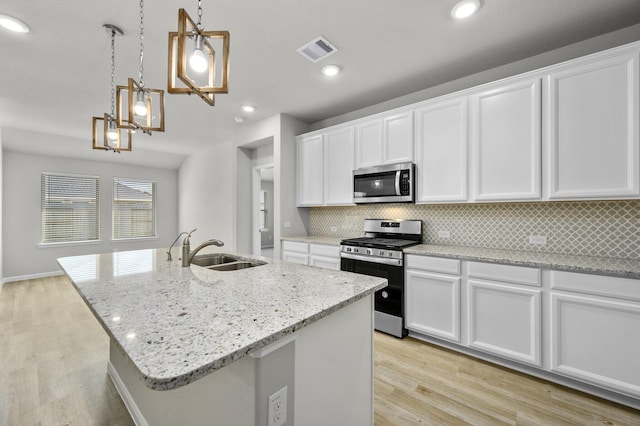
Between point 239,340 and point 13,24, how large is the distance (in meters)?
2.97

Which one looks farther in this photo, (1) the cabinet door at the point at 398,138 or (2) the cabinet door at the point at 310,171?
A: (2) the cabinet door at the point at 310,171

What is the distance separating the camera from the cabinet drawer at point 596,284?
1748mm

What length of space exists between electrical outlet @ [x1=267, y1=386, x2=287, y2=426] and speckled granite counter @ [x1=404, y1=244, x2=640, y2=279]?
197cm

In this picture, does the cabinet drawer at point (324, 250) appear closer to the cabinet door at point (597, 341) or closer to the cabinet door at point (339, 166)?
the cabinet door at point (339, 166)

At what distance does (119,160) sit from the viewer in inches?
245

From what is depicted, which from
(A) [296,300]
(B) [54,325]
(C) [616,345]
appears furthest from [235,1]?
(B) [54,325]

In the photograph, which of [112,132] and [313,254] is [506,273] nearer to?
[313,254]

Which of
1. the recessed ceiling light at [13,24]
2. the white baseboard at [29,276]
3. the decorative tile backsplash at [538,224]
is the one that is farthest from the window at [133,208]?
the decorative tile backsplash at [538,224]

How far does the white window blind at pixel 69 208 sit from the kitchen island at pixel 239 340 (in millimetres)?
5411

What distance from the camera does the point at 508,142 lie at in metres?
2.40

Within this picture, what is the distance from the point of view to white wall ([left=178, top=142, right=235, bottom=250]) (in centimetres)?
531

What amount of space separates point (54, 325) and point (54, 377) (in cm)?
142

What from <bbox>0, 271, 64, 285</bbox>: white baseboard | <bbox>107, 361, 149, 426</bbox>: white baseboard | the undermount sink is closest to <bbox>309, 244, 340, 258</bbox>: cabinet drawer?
the undermount sink

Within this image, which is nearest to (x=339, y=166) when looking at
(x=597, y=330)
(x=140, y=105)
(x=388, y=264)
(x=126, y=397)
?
(x=388, y=264)
